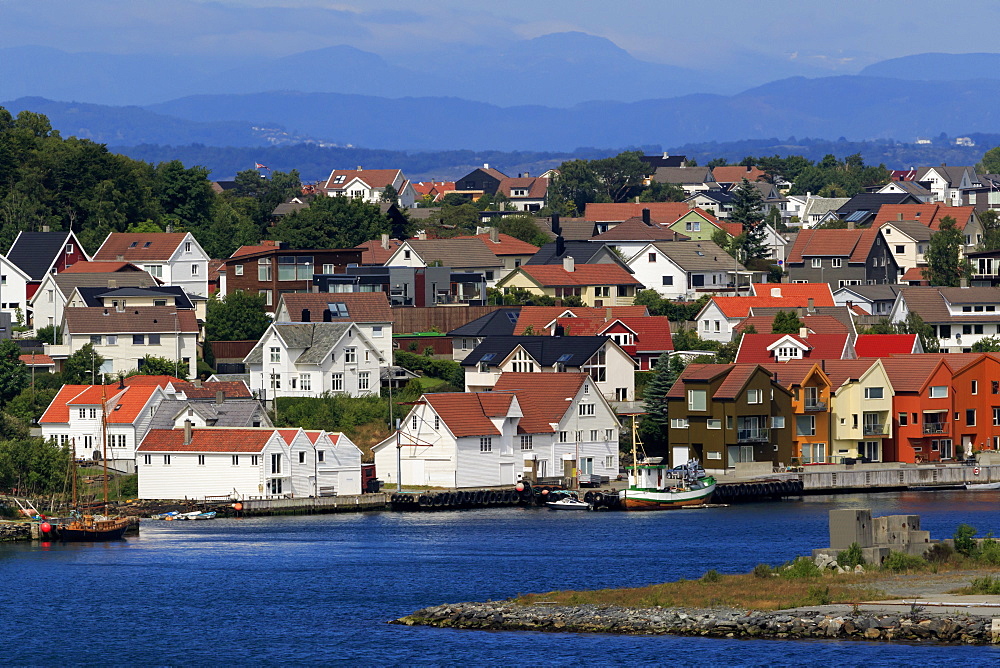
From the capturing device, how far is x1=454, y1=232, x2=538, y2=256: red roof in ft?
360

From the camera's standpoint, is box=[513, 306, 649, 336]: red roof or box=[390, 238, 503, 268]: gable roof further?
box=[390, 238, 503, 268]: gable roof

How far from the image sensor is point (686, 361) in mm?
81312

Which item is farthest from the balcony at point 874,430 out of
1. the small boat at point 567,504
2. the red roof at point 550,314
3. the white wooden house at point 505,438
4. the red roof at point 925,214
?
the red roof at point 925,214

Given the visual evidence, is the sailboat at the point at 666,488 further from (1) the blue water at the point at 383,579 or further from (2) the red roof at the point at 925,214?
(2) the red roof at the point at 925,214

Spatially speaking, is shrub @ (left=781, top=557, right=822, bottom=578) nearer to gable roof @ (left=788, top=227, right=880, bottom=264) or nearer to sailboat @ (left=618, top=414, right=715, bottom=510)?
sailboat @ (left=618, top=414, right=715, bottom=510)

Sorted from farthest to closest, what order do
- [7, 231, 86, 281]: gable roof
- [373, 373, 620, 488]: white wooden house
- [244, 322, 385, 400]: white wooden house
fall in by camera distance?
1. [7, 231, 86, 281]: gable roof
2. [244, 322, 385, 400]: white wooden house
3. [373, 373, 620, 488]: white wooden house

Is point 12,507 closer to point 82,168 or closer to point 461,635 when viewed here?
point 461,635

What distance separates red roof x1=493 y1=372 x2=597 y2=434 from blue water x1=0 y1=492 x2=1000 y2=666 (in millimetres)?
4271

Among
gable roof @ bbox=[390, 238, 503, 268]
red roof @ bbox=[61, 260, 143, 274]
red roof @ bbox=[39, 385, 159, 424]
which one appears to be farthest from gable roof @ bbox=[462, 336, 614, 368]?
gable roof @ bbox=[390, 238, 503, 268]

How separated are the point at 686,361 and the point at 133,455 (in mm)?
26176

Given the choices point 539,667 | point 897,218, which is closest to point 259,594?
point 539,667

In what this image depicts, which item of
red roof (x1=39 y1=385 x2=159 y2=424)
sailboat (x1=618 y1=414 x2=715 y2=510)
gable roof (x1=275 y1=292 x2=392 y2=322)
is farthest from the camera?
gable roof (x1=275 y1=292 x2=392 y2=322)

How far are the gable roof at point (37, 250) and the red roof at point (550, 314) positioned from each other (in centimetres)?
2349

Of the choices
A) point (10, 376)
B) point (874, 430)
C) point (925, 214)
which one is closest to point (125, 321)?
point (10, 376)
